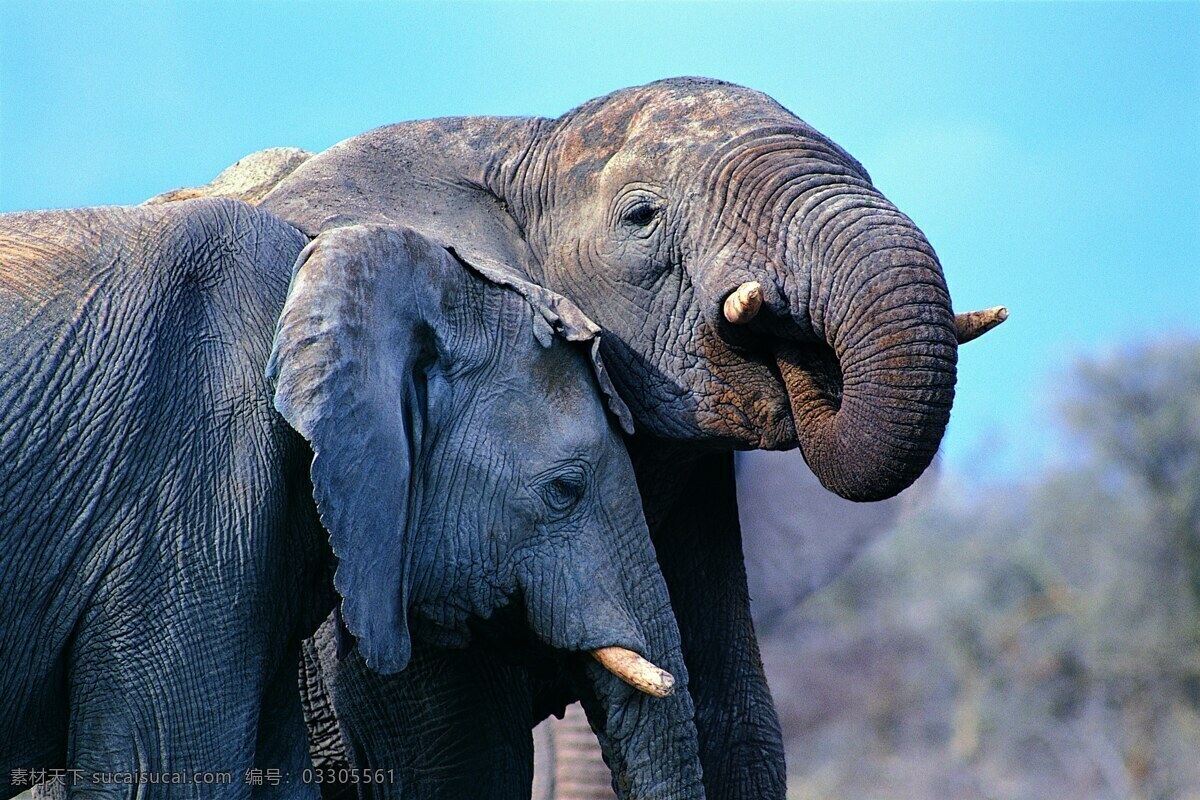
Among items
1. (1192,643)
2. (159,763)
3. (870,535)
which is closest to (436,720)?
(159,763)

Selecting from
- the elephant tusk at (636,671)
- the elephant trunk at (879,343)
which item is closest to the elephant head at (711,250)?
the elephant trunk at (879,343)

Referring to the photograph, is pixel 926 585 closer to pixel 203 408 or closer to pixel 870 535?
pixel 870 535

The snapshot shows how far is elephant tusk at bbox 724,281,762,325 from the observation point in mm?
3139

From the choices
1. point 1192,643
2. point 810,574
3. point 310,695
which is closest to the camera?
point 310,695

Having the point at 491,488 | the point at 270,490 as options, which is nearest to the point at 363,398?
the point at 270,490

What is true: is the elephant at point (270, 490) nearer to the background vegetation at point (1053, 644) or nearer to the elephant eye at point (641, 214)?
the elephant eye at point (641, 214)

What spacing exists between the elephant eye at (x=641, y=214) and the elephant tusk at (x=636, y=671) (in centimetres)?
73

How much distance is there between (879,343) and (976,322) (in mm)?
421

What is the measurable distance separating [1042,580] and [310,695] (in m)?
11.0

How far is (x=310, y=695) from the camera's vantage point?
4.05 m

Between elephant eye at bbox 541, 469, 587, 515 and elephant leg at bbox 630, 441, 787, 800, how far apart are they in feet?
2.30

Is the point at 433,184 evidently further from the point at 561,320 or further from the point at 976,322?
the point at 976,322

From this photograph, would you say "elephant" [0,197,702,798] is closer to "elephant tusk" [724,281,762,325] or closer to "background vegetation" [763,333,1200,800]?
"elephant tusk" [724,281,762,325]

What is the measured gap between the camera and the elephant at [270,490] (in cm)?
279
